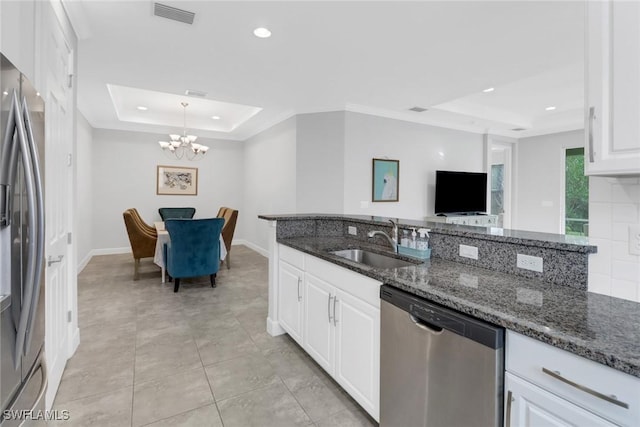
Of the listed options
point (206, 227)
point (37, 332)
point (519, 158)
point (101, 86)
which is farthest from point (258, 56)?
point (519, 158)

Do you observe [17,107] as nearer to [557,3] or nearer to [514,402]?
[514,402]

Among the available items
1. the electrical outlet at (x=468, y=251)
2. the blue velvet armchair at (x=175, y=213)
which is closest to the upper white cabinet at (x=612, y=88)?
the electrical outlet at (x=468, y=251)

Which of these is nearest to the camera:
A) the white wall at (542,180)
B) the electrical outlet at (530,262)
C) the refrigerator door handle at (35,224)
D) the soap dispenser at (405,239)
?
the refrigerator door handle at (35,224)

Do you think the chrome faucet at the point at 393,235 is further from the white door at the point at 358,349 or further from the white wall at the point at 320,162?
the white wall at the point at 320,162

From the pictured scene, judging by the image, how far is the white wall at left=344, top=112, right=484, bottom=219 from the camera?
16.7 ft

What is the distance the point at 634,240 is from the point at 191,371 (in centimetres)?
266

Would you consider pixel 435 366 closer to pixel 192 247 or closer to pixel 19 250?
pixel 19 250

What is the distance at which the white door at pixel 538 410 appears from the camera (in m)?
0.87

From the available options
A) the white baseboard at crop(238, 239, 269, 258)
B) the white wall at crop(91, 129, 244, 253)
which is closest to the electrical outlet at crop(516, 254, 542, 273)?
the white baseboard at crop(238, 239, 269, 258)

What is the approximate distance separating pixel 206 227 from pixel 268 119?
2.79 meters

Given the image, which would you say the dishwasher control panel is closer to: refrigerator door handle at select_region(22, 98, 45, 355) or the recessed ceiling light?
Answer: refrigerator door handle at select_region(22, 98, 45, 355)

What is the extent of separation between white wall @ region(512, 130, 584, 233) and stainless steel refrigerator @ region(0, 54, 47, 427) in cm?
782

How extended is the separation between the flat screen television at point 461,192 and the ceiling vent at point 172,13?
462 centimetres

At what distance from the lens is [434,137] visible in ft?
19.5
